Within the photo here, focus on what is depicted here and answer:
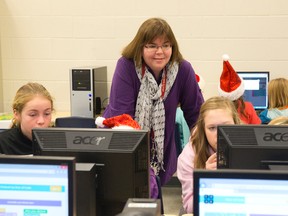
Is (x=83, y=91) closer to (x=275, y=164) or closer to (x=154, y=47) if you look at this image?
(x=154, y=47)

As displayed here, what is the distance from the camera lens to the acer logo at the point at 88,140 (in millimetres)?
1404

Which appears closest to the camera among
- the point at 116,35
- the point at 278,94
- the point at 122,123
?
the point at 122,123

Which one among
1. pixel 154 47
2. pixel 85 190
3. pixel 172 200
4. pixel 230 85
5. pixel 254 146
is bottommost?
pixel 172 200

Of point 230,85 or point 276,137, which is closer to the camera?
point 276,137

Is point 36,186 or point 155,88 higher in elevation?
point 155,88

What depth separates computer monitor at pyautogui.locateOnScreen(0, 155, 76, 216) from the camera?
3.94ft

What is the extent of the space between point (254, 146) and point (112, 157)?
0.44m

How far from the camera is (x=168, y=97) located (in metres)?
2.67

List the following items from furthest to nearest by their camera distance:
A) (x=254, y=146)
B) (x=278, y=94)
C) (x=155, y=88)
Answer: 1. (x=278, y=94)
2. (x=155, y=88)
3. (x=254, y=146)

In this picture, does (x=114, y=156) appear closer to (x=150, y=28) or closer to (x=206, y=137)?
(x=206, y=137)

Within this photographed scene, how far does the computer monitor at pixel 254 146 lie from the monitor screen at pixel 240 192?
0.20 meters

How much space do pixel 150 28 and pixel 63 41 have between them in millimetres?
2500

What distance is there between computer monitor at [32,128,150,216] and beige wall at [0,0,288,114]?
3.32 meters

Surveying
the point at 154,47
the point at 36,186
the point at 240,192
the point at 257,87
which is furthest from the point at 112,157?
the point at 257,87
